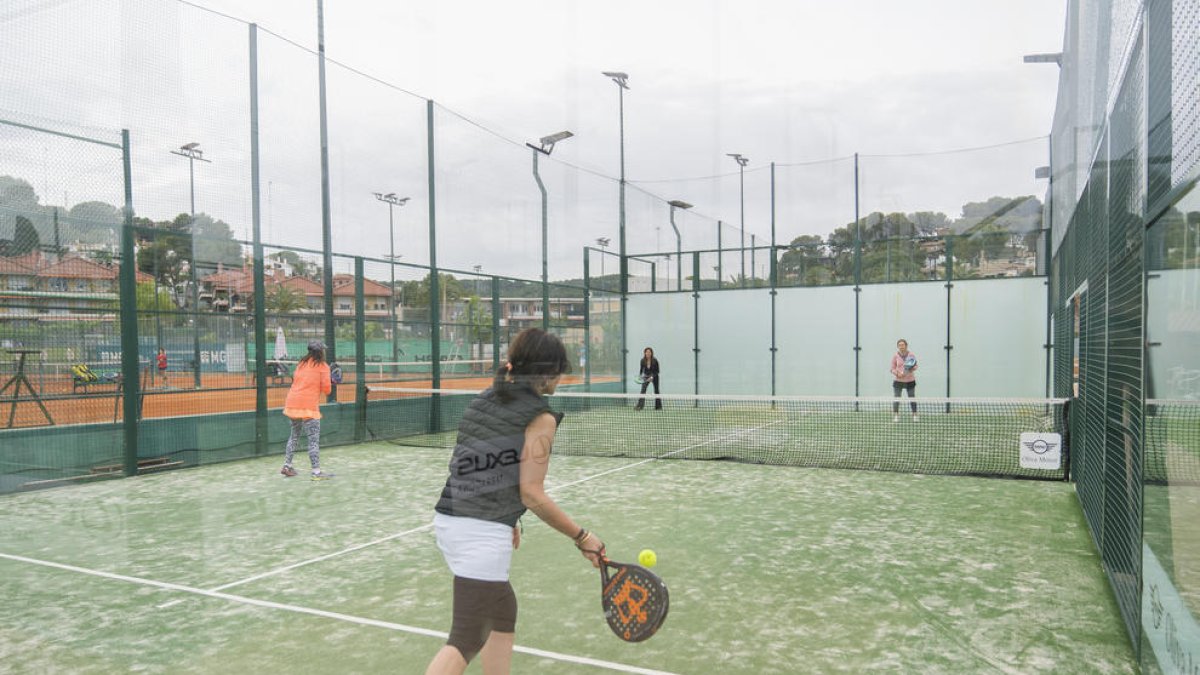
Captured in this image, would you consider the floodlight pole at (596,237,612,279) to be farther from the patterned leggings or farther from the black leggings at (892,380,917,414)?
the patterned leggings

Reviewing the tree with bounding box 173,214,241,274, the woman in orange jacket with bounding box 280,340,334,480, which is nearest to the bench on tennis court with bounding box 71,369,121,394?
the tree with bounding box 173,214,241,274

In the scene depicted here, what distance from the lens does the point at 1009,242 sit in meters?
14.8

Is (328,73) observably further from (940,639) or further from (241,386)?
(940,639)

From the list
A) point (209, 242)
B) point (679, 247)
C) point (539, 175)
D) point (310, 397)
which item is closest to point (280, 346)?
point (209, 242)

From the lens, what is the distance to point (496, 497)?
97.4 inches

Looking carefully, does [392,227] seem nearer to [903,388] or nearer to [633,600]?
[903,388]

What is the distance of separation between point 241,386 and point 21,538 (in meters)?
4.15

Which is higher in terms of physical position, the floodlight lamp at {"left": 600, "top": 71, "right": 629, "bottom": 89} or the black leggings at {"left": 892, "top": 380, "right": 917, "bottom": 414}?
the floodlight lamp at {"left": 600, "top": 71, "right": 629, "bottom": 89}

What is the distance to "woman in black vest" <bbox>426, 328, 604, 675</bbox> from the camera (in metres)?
2.45

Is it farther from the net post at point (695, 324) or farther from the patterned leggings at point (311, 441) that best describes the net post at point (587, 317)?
the patterned leggings at point (311, 441)

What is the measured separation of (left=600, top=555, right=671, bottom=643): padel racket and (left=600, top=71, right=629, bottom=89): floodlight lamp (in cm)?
1670

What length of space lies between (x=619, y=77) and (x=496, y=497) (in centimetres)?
1687

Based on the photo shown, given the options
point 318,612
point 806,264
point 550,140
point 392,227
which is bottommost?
point 318,612

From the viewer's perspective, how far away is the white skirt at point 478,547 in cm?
245
